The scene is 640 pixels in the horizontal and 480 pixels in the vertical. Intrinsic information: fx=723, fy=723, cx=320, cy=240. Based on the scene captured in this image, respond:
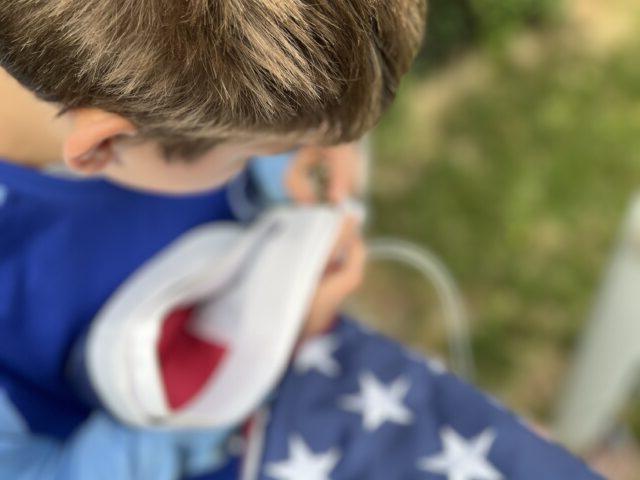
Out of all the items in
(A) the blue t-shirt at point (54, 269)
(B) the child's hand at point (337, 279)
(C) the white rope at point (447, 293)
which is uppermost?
(A) the blue t-shirt at point (54, 269)

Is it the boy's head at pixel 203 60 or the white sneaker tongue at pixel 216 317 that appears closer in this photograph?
the boy's head at pixel 203 60

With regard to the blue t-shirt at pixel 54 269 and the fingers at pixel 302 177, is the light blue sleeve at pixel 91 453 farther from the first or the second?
the fingers at pixel 302 177

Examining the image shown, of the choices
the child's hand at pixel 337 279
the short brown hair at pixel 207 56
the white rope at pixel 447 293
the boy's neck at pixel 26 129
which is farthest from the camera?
the white rope at pixel 447 293

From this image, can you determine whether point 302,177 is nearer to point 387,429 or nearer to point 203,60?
point 387,429

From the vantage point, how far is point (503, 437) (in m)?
0.72

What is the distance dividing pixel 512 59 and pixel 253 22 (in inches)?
51.9

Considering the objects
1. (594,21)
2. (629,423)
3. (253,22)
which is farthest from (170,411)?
(594,21)

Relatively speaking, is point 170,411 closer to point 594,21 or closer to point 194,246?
point 194,246

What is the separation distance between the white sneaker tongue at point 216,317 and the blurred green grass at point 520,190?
619 mm

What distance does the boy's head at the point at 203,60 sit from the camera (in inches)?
17.6

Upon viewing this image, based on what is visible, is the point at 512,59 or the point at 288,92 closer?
the point at 288,92

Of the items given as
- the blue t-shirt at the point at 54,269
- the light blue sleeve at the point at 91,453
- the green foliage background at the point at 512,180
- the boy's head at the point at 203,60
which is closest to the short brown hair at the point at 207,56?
the boy's head at the point at 203,60

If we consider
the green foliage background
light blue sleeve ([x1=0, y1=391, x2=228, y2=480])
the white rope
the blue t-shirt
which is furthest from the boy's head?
the green foliage background

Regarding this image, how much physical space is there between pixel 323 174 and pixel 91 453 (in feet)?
1.45
